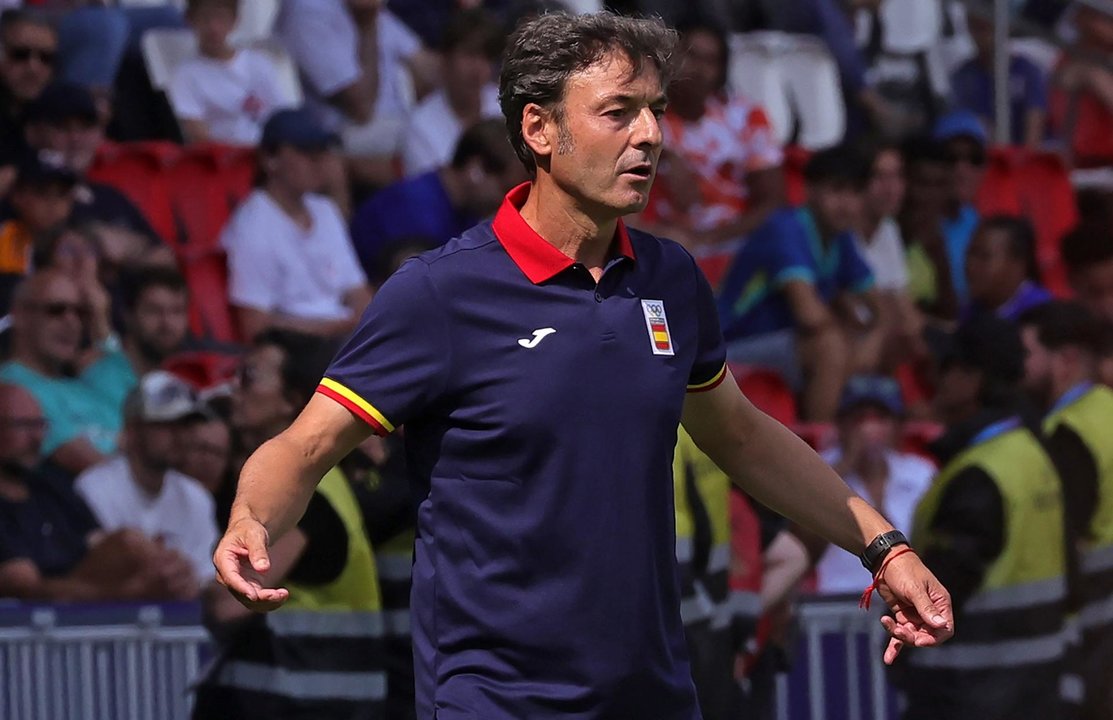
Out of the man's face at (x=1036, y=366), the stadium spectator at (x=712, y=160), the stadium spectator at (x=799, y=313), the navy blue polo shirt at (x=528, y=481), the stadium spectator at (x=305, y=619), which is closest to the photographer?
the navy blue polo shirt at (x=528, y=481)

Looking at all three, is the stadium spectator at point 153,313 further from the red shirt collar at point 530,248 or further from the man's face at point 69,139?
the red shirt collar at point 530,248

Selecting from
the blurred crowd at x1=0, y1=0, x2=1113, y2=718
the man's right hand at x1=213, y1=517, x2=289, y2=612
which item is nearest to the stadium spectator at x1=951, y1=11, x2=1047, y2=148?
the blurred crowd at x1=0, y1=0, x2=1113, y2=718

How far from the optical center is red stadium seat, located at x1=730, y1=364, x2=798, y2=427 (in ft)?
26.5

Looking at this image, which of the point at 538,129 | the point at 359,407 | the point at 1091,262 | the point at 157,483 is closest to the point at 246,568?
the point at 359,407

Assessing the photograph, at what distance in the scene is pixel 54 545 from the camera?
6449mm

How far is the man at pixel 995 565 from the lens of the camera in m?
5.98

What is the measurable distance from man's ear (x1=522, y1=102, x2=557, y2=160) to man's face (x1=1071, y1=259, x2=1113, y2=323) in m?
6.58

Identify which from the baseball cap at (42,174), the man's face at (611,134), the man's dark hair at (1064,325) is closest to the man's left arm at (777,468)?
the man's face at (611,134)

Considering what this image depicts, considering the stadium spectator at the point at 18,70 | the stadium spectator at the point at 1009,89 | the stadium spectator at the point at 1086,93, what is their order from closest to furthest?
the stadium spectator at the point at 18,70, the stadium spectator at the point at 1009,89, the stadium spectator at the point at 1086,93

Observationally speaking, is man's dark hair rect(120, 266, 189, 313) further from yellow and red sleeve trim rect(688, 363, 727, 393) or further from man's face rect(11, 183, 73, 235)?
yellow and red sleeve trim rect(688, 363, 727, 393)

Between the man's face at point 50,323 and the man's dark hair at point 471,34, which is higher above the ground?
the man's dark hair at point 471,34

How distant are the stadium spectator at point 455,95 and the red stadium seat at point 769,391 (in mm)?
1652

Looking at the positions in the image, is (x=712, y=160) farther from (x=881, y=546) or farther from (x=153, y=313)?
(x=881, y=546)

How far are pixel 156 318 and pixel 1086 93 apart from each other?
6077 millimetres
